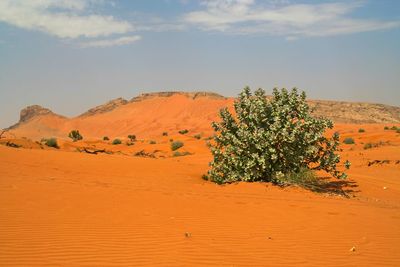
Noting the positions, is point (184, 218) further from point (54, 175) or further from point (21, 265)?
point (54, 175)

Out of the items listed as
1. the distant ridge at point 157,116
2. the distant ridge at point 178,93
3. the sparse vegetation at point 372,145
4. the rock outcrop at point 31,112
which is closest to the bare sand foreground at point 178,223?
the sparse vegetation at point 372,145

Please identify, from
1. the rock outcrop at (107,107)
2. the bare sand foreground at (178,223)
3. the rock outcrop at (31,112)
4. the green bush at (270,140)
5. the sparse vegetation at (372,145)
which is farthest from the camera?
the rock outcrop at (107,107)

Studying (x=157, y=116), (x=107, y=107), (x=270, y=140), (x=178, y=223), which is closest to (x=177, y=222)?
(x=178, y=223)

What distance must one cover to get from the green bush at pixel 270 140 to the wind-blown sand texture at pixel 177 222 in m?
0.64

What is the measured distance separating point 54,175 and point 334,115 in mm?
41411

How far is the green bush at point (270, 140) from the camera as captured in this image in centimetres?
1031

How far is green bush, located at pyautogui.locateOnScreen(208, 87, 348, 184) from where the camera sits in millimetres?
10312

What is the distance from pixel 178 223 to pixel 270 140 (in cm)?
450

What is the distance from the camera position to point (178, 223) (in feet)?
20.6

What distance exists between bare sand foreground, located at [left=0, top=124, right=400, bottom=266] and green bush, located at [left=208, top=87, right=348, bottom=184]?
65cm

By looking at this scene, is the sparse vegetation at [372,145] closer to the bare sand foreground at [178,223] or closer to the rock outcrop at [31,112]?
the bare sand foreground at [178,223]

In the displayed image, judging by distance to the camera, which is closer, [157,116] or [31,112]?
[157,116]

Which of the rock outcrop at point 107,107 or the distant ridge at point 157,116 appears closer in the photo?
the distant ridge at point 157,116

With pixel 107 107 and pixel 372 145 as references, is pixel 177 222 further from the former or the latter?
pixel 107 107
